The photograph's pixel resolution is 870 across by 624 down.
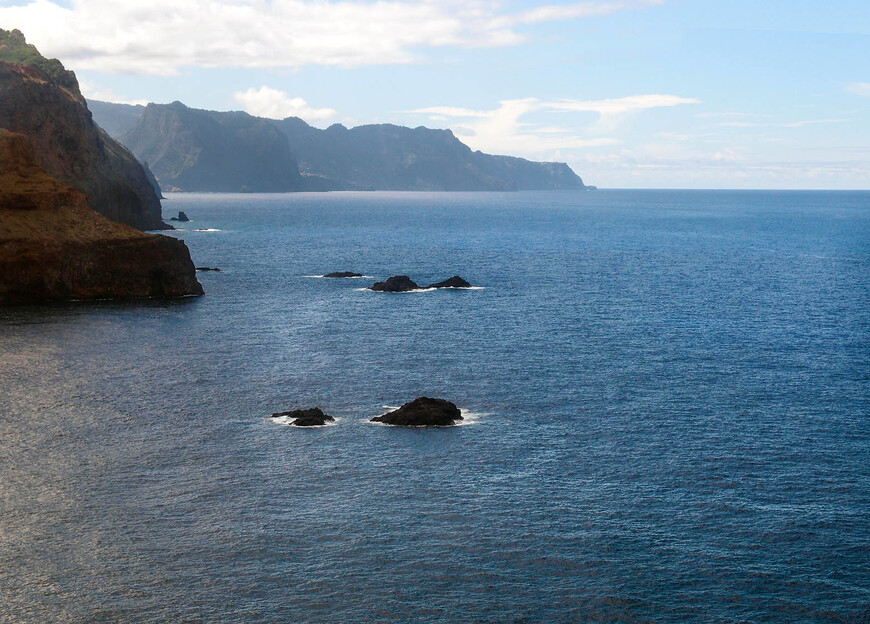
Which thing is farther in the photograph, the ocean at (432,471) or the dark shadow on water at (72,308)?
the dark shadow on water at (72,308)

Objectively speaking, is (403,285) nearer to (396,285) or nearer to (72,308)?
(396,285)

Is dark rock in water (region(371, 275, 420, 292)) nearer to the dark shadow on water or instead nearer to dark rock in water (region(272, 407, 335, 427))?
the dark shadow on water

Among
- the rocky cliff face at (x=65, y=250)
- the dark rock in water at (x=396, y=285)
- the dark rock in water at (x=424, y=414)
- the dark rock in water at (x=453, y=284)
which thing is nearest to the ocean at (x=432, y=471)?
the dark rock in water at (x=424, y=414)

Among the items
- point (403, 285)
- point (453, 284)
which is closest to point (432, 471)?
point (403, 285)

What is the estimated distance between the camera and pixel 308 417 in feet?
198

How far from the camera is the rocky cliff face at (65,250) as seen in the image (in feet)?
341

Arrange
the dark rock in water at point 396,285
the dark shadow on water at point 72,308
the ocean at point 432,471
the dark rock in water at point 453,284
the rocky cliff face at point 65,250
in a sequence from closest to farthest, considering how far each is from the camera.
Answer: the ocean at point 432,471 → the dark shadow on water at point 72,308 → the rocky cliff face at point 65,250 → the dark rock in water at point 396,285 → the dark rock in water at point 453,284

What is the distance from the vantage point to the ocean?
124 ft

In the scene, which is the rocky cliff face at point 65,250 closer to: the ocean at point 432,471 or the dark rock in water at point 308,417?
the ocean at point 432,471

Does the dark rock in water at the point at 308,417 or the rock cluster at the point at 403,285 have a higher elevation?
the rock cluster at the point at 403,285

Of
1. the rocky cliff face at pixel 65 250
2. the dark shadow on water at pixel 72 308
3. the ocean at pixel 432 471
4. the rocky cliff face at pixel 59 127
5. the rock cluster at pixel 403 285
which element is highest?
the rocky cliff face at pixel 59 127

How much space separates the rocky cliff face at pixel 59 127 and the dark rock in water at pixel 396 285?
170 ft

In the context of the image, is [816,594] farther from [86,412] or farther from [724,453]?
[86,412]

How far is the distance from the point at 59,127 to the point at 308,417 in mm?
109867
